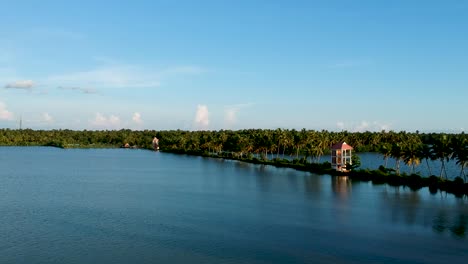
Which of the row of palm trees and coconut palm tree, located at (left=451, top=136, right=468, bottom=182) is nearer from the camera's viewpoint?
coconut palm tree, located at (left=451, top=136, right=468, bottom=182)

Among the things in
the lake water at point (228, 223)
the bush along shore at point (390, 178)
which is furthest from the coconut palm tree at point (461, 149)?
→ the lake water at point (228, 223)

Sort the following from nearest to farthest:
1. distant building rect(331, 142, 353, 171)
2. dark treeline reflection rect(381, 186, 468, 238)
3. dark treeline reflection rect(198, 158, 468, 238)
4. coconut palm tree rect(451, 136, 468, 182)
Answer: dark treeline reflection rect(381, 186, 468, 238)
dark treeline reflection rect(198, 158, 468, 238)
coconut palm tree rect(451, 136, 468, 182)
distant building rect(331, 142, 353, 171)

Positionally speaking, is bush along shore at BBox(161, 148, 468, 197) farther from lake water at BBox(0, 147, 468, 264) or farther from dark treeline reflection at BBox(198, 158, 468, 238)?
lake water at BBox(0, 147, 468, 264)

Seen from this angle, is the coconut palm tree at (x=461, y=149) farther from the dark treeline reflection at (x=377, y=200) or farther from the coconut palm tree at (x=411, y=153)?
the coconut palm tree at (x=411, y=153)

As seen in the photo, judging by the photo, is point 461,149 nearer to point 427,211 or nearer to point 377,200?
Answer: point 377,200

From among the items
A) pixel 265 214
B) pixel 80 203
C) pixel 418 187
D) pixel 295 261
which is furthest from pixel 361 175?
pixel 295 261

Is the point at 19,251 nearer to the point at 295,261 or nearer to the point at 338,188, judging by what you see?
the point at 295,261

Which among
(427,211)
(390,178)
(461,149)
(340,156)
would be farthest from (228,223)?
(340,156)

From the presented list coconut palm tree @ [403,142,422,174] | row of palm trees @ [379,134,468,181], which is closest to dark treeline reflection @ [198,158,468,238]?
row of palm trees @ [379,134,468,181]
